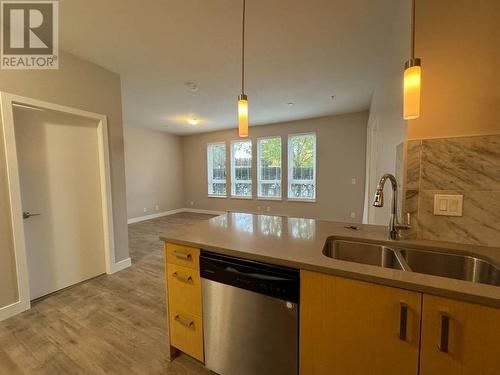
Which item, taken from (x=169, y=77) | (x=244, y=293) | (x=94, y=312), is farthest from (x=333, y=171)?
(x=94, y=312)

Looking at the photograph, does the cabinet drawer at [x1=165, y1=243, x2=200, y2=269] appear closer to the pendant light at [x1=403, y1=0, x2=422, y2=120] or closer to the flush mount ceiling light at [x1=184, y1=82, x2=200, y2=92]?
the pendant light at [x1=403, y1=0, x2=422, y2=120]

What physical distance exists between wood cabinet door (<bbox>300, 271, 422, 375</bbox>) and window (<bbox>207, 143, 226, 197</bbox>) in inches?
230

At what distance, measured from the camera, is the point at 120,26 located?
1899 millimetres

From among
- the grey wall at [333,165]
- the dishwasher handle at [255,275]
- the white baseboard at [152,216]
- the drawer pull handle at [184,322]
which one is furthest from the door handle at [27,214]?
the grey wall at [333,165]

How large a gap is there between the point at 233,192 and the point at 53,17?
17.0 ft

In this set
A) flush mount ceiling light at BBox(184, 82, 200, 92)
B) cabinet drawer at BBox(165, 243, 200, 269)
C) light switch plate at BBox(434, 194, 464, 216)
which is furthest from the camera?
flush mount ceiling light at BBox(184, 82, 200, 92)

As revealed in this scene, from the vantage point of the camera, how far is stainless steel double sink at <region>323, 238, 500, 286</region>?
106cm

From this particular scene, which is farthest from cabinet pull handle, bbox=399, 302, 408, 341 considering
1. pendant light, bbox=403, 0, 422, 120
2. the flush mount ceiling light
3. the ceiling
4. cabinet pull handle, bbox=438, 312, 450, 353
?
the flush mount ceiling light

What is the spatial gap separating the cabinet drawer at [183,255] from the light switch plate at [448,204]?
1.44 meters

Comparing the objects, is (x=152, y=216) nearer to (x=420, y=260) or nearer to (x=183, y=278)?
(x=183, y=278)

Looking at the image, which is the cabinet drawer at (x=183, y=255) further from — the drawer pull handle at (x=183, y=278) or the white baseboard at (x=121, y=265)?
the white baseboard at (x=121, y=265)

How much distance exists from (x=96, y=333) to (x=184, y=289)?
3.58 feet

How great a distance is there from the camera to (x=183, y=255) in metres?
1.35

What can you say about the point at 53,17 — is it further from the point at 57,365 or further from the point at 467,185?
the point at 467,185
